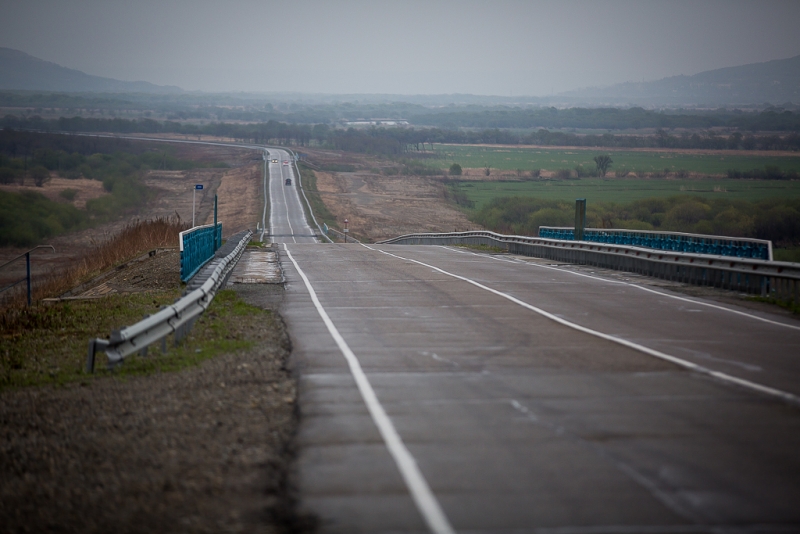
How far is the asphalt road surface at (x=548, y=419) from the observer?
5621 mm

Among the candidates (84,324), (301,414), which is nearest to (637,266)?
(84,324)

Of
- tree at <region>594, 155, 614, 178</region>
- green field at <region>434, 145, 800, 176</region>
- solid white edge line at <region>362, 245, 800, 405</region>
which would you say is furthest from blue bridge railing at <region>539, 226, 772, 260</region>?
tree at <region>594, 155, 614, 178</region>

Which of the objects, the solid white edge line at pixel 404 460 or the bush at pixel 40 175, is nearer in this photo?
the solid white edge line at pixel 404 460

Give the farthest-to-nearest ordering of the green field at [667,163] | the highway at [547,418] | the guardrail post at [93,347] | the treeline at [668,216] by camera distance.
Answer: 1. the green field at [667,163]
2. the treeline at [668,216]
3. the guardrail post at [93,347]
4. the highway at [547,418]

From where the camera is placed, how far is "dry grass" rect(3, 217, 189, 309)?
3025 centimetres

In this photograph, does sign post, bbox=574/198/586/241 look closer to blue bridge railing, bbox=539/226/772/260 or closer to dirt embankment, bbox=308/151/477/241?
blue bridge railing, bbox=539/226/772/260

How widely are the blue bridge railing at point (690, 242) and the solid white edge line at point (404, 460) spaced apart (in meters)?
20.1

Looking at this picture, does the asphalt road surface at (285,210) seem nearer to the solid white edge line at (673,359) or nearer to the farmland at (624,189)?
the farmland at (624,189)

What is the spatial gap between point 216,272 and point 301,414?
9.74 metres

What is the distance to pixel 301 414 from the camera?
8.25 m

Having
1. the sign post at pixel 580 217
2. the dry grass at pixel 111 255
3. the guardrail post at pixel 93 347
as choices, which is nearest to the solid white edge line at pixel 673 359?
the guardrail post at pixel 93 347

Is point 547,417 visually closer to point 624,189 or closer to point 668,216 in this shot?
point 668,216

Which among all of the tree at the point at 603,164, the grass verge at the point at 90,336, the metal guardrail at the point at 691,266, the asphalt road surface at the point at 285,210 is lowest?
the asphalt road surface at the point at 285,210

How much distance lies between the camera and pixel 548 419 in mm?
7969
